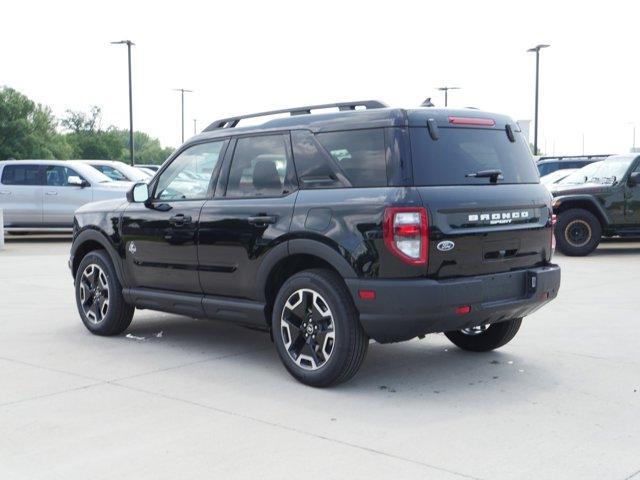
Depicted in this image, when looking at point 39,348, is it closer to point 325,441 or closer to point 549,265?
point 325,441

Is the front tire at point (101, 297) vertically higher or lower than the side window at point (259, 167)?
lower

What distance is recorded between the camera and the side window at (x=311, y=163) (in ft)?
18.6

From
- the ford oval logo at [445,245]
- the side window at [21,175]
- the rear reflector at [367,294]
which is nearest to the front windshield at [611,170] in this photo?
the ford oval logo at [445,245]

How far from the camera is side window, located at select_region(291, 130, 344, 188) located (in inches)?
224

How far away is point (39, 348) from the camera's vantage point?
7098 mm

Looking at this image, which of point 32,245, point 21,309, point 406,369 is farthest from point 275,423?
point 32,245

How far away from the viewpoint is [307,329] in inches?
224

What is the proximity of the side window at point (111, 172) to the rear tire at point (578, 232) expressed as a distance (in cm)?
995

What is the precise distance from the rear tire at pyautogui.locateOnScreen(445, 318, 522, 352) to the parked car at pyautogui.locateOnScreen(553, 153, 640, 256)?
329 inches

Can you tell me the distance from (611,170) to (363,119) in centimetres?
1040

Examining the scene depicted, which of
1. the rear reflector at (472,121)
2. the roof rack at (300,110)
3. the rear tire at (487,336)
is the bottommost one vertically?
the rear tire at (487,336)

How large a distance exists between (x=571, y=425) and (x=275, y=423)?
1.67 m

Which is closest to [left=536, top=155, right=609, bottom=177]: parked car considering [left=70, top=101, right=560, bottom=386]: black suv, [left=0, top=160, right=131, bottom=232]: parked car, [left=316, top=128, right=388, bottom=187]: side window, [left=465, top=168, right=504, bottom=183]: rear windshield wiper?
[left=0, top=160, right=131, bottom=232]: parked car

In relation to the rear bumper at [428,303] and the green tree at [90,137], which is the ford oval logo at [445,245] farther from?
the green tree at [90,137]
